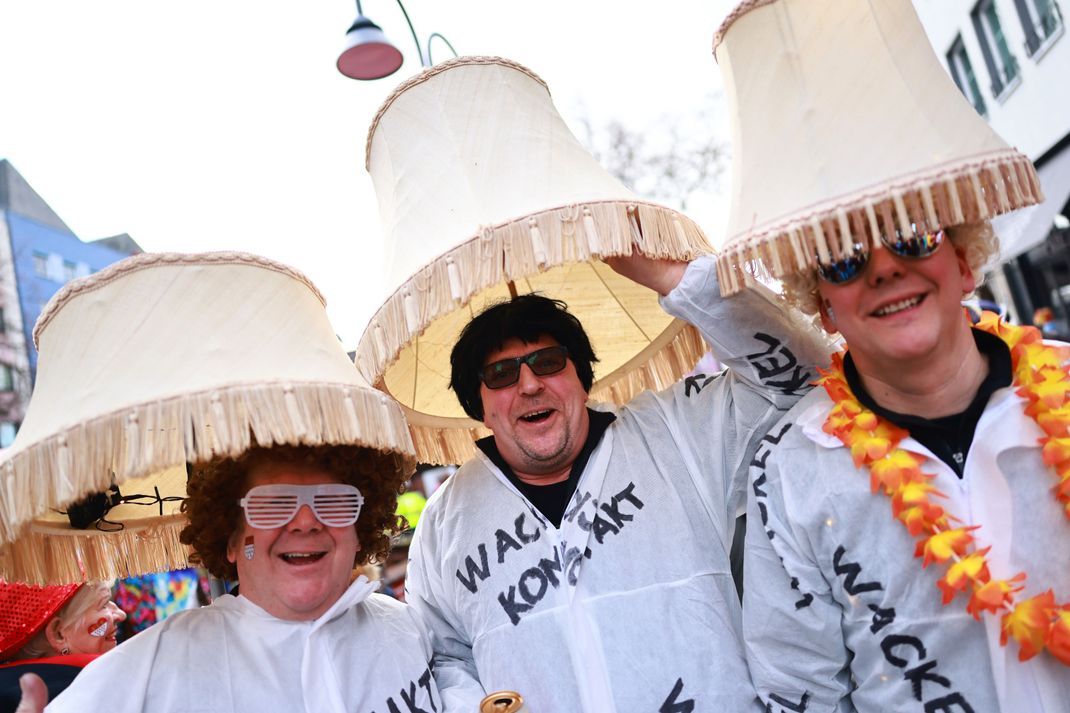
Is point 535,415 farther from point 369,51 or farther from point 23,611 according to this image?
point 369,51

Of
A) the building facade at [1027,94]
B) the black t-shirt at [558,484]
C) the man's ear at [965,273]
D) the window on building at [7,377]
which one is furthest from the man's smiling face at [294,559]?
the window on building at [7,377]

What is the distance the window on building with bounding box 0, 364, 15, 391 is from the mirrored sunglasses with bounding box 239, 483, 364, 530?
12618mm

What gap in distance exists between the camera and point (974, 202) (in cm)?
174

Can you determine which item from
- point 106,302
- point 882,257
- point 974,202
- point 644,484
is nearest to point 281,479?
point 106,302

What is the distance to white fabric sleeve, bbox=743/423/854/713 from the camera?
199 centimetres

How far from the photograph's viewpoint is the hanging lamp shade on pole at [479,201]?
2.09 meters

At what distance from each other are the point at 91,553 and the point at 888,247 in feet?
8.31

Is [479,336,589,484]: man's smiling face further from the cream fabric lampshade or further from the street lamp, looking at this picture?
the street lamp

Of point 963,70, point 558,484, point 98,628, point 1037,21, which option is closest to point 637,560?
point 558,484

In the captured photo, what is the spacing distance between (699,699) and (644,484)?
2.00 feet

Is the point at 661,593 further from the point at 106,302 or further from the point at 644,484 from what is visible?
the point at 106,302

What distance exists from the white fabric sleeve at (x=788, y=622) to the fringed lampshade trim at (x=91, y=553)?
193cm

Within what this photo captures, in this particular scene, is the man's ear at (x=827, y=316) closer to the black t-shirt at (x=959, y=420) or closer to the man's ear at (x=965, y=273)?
the black t-shirt at (x=959, y=420)

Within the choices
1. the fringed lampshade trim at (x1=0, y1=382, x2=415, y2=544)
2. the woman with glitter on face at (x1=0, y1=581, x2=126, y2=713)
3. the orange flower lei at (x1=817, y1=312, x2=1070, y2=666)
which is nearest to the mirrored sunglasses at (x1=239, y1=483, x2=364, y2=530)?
the fringed lampshade trim at (x1=0, y1=382, x2=415, y2=544)
